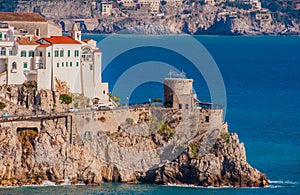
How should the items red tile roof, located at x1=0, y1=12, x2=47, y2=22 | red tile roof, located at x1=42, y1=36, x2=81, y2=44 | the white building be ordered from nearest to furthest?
the white building
red tile roof, located at x1=42, y1=36, x2=81, y2=44
red tile roof, located at x1=0, y1=12, x2=47, y2=22

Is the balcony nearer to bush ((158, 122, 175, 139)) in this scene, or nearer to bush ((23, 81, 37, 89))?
bush ((23, 81, 37, 89))

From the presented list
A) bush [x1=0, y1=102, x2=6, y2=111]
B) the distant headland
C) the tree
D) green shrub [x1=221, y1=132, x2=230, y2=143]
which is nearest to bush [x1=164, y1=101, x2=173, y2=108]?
the distant headland

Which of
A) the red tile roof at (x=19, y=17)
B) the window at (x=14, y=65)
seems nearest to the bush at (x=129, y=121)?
the window at (x=14, y=65)

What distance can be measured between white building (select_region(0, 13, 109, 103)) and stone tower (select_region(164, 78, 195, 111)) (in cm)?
718

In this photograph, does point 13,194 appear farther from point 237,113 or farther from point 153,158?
point 237,113

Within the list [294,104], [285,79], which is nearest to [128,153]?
[294,104]

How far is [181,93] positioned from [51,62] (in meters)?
11.5

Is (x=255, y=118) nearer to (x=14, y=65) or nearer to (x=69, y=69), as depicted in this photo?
(x=69, y=69)

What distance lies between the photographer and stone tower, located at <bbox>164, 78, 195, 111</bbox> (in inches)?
3656

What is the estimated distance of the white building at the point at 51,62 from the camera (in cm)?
9200

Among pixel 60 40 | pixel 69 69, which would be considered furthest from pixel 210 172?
pixel 60 40

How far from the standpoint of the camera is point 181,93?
93.2 meters

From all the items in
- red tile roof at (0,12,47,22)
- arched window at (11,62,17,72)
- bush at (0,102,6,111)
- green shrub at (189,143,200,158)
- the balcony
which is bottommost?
green shrub at (189,143,200,158)

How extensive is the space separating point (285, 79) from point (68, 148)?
9544 centimetres
